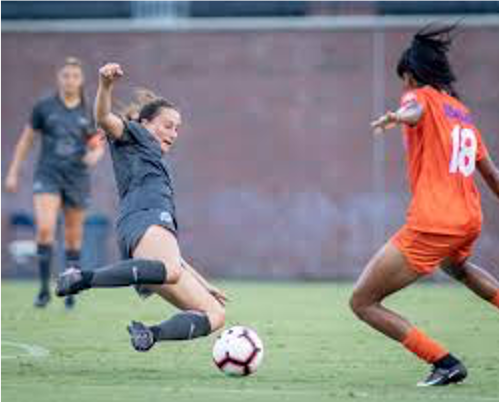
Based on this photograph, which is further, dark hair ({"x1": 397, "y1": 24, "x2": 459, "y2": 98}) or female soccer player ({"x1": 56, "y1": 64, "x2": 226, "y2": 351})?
dark hair ({"x1": 397, "y1": 24, "x2": 459, "y2": 98})

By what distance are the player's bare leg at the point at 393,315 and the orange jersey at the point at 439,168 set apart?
265 millimetres

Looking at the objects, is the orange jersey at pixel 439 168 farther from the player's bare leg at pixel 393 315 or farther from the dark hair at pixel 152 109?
the dark hair at pixel 152 109

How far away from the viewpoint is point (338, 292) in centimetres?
1978

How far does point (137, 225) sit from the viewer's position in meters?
9.70

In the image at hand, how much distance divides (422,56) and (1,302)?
875 centimetres

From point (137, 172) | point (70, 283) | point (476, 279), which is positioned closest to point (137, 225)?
point (137, 172)

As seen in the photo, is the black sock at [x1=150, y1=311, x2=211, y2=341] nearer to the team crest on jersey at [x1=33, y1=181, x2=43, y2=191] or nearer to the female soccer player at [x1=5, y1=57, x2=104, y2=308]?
the female soccer player at [x1=5, y1=57, x2=104, y2=308]

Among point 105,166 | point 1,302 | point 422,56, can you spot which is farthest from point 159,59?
point 422,56

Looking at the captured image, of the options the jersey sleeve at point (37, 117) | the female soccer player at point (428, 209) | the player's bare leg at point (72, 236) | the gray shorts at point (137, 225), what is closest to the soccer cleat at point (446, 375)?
the female soccer player at point (428, 209)

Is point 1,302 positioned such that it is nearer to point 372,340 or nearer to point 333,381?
point 372,340

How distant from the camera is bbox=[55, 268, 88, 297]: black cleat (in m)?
9.17

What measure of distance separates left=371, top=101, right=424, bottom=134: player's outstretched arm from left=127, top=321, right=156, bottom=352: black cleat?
183 cm

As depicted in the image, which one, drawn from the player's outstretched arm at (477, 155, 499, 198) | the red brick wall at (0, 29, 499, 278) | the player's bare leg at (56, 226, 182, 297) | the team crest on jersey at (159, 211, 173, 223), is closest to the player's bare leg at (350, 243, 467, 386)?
the player's outstretched arm at (477, 155, 499, 198)

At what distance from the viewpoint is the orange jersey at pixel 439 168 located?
930 centimetres
